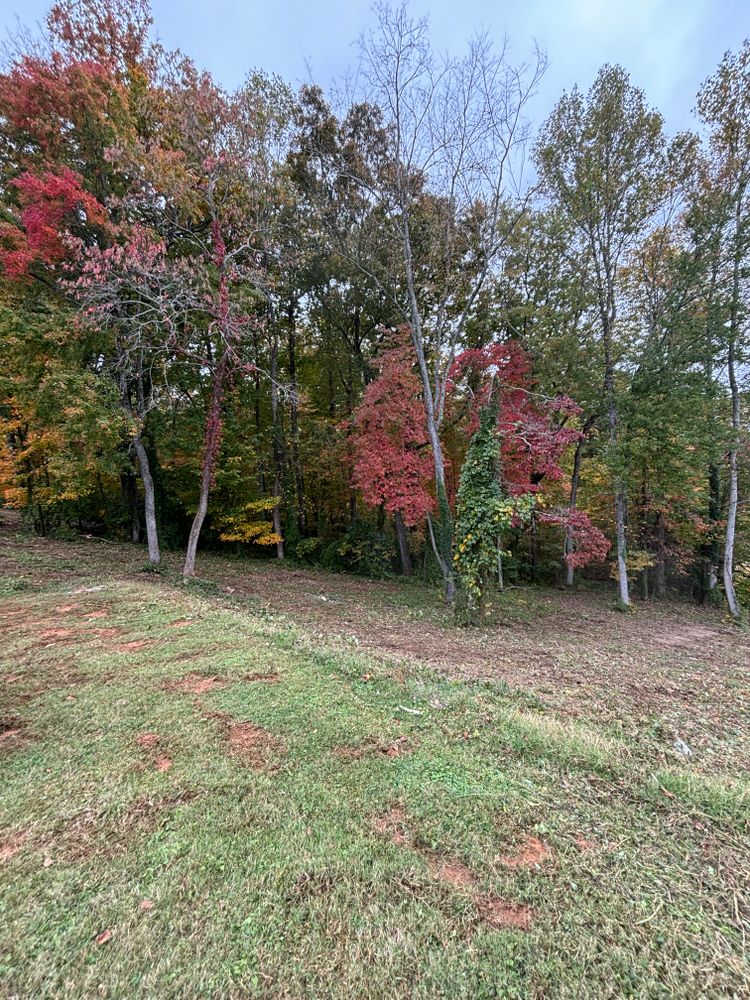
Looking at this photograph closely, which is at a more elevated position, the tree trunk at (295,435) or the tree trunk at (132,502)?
the tree trunk at (295,435)

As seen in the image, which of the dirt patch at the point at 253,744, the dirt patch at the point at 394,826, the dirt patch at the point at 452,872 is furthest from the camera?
the dirt patch at the point at 253,744

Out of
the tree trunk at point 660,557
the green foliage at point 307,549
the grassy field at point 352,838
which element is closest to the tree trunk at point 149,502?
the green foliage at point 307,549

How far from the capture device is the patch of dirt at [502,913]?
4.94 ft

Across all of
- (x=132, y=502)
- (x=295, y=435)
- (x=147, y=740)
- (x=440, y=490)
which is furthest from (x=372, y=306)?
(x=147, y=740)

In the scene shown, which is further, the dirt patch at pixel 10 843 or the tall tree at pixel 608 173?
the tall tree at pixel 608 173

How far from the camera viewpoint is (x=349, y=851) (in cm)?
182

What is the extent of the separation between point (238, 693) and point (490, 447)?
18.9ft

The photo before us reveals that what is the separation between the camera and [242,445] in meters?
12.5

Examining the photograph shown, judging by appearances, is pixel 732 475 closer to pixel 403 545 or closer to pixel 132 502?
pixel 403 545

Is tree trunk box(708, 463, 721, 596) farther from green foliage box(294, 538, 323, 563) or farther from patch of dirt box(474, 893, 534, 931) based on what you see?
→ patch of dirt box(474, 893, 534, 931)

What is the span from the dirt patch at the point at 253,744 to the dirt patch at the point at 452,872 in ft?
3.66

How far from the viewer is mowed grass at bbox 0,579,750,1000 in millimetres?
1348

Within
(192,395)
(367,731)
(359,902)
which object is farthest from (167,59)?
(359,902)

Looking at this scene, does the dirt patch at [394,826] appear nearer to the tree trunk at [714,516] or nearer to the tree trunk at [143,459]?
the tree trunk at [143,459]
